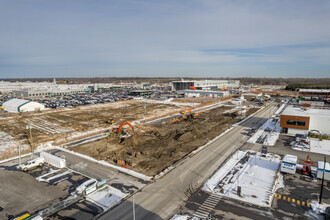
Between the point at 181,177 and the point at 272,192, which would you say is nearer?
the point at 272,192

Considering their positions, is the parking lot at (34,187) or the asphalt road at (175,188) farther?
the parking lot at (34,187)

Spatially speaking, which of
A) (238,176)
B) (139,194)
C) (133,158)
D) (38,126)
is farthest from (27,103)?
(238,176)

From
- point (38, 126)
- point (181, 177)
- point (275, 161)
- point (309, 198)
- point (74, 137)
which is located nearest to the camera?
point (309, 198)

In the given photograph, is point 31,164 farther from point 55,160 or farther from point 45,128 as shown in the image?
point 45,128

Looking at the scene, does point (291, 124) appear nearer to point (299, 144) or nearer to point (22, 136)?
point (299, 144)

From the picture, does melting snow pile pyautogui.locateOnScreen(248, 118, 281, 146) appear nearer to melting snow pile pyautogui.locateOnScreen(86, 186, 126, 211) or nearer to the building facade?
melting snow pile pyautogui.locateOnScreen(86, 186, 126, 211)

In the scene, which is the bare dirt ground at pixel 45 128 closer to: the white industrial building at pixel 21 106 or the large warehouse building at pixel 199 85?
the white industrial building at pixel 21 106

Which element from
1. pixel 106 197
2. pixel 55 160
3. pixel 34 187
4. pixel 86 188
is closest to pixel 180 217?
pixel 106 197

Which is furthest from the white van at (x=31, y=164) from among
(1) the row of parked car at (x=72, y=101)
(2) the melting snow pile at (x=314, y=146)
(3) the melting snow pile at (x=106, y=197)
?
→ (1) the row of parked car at (x=72, y=101)

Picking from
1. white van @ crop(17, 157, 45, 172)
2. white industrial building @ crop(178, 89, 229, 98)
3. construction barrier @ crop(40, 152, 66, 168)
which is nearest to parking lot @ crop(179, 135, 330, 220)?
construction barrier @ crop(40, 152, 66, 168)
